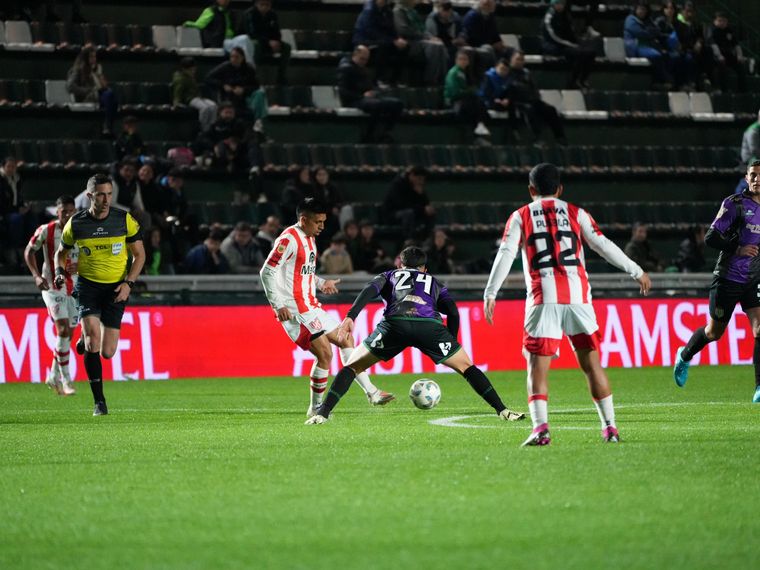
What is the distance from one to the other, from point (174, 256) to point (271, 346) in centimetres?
285

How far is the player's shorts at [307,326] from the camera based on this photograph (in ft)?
42.3

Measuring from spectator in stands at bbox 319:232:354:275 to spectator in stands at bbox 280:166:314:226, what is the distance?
48.9 inches

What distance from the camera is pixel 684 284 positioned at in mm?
22359

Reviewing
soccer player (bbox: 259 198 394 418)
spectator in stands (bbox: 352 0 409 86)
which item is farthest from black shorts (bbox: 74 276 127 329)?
spectator in stands (bbox: 352 0 409 86)

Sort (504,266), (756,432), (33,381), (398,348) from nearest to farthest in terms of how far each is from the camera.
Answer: (504,266), (756,432), (398,348), (33,381)

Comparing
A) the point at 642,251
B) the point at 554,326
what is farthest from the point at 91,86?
the point at 554,326

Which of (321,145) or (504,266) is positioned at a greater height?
(321,145)

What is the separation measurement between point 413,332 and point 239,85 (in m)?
13.8

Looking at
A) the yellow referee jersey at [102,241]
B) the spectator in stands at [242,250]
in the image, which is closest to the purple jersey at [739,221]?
the yellow referee jersey at [102,241]

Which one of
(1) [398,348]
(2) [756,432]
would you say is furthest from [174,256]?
(2) [756,432]

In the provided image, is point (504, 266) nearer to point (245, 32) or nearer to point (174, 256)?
point (174, 256)

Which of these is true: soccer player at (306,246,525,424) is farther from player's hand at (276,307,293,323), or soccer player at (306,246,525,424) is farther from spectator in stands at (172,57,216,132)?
spectator in stands at (172,57,216,132)

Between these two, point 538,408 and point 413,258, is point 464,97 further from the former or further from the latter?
point 538,408

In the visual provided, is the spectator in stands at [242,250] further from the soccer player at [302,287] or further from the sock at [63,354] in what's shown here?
the soccer player at [302,287]
